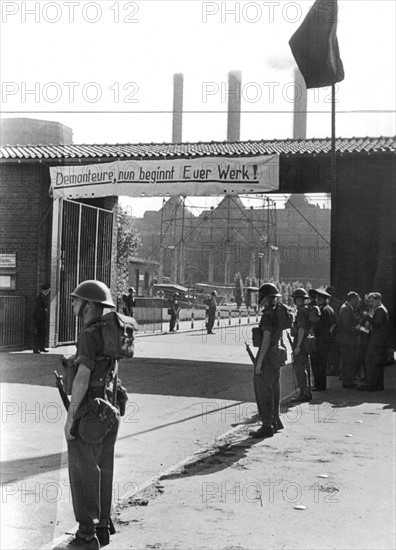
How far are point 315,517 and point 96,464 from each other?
1.72 m

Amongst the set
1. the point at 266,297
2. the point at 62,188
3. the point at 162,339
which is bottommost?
the point at 162,339

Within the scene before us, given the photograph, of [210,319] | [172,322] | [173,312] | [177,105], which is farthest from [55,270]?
[177,105]

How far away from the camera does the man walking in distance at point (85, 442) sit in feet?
14.3

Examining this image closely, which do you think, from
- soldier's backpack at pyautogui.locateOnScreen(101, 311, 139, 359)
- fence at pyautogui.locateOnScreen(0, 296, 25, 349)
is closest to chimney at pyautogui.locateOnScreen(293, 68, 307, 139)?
fence at pyautogui.locateOnScreen(0, 296, 25, 349)

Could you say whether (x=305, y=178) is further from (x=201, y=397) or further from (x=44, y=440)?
(x=44, y=440)

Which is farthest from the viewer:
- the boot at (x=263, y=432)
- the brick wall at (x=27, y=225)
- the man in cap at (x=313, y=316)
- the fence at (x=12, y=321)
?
the brick wall at (x=27, y=225)

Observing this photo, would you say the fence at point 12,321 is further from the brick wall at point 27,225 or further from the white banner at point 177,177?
the white banner at point 177,177

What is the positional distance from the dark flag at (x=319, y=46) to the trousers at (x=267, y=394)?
6.86 m

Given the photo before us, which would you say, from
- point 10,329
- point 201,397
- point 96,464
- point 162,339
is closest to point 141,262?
point 162,339

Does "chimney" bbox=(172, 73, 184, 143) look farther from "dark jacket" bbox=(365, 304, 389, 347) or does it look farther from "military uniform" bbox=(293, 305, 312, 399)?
"military uniform" bbox=(293, 305, 312, 399)

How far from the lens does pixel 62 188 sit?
17.7 metres

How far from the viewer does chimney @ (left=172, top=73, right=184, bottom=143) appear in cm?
5041

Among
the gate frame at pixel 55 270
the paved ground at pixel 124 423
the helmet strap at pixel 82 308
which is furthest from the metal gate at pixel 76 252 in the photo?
the helmet strap at pixel 82 308

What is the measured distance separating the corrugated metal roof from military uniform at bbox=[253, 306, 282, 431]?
10.2 metres
